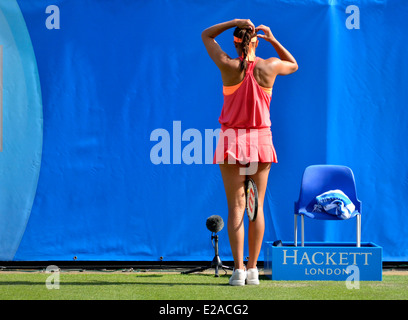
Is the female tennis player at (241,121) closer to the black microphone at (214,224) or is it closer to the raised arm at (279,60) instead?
the raised arm at (279,60)

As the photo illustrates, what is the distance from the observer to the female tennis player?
4805 millimetres

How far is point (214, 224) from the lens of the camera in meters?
5.55

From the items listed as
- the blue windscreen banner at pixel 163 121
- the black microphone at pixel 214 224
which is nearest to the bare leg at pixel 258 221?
the black microphone at pixel 214 224

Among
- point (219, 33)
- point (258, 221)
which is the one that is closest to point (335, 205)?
point (258, 221)

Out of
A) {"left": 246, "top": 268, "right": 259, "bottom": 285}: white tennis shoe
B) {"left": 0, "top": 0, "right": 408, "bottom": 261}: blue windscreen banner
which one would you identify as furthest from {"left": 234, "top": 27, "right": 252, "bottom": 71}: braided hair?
{"left": 246, "top": 268, "right": 259, "bottom": 285}: white tennis shoe

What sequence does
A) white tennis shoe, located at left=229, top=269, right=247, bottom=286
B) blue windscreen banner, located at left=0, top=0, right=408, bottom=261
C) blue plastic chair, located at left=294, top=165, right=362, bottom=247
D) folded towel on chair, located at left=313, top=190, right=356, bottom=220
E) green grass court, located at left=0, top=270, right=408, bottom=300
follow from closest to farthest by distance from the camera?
green grass court, located at left=0, top=270, right=408, bottom=300
white tennis shoe, located at left=229, top=269, right=247, bottom=286
folded towel on chair, located at left=313, top=190, right=356, bottom=220
blue plastic chair, located at left=294, top=165, right=362, bottom=247
blue windscreen banner, located at left=0, top=0, right=408, bottom=261

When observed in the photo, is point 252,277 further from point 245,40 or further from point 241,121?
point 245,40

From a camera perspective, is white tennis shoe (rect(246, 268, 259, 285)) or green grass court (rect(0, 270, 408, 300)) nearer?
green grass court (rect(0, 270, 408, 300))

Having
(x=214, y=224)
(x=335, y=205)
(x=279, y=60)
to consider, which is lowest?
(x=214, y=224)

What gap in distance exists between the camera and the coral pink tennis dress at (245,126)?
4824 mm

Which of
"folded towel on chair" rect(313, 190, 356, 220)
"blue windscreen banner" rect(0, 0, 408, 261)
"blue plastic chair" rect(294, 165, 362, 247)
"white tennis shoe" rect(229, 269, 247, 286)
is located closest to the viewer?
"white tennis shoe" rect(229, 269, 247, 286)

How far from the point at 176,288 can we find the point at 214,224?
0.84 meters

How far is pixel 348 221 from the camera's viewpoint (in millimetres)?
5973

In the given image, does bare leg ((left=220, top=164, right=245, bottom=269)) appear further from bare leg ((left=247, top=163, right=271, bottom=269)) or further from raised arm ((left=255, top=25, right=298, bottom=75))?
raised arm ((left=255, top=25, right=298, bottom=75))
